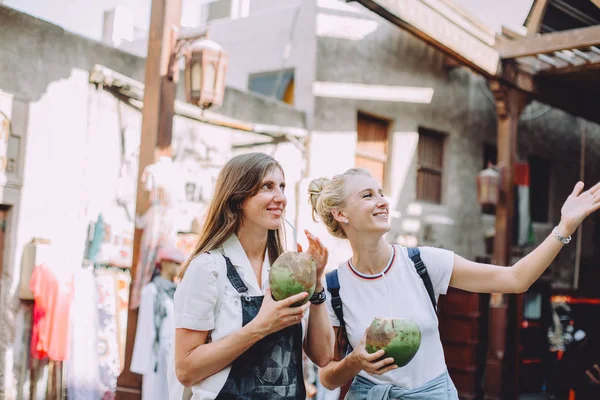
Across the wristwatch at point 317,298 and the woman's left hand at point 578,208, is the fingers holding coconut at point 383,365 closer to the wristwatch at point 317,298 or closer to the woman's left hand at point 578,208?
the wristwatch at point 317,298

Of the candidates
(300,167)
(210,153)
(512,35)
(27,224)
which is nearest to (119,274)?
(27,224)

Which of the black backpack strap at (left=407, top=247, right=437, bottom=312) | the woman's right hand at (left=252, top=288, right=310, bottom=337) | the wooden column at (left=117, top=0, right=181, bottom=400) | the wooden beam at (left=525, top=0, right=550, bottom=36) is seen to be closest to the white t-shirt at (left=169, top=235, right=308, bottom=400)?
the woman's right hand at (left=252, top=288, right=310, bottom=337)

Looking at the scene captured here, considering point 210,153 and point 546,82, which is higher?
point 546,82

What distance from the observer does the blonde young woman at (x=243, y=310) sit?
7.59ft

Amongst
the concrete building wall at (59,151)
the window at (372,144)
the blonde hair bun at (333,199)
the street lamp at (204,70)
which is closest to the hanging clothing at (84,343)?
the concrete building wall at (59,151)

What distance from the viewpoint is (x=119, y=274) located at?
25.0 feet

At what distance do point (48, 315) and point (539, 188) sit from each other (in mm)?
11926

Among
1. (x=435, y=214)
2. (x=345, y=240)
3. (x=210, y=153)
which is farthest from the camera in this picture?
(x=435, y=214)

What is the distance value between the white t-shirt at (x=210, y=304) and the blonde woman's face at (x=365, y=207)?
654 millimetres

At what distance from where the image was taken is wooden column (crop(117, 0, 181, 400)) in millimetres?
6027

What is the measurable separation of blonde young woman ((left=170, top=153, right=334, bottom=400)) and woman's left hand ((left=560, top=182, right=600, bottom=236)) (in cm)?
103

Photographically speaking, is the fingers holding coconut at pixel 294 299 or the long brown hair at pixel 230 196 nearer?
the fingers holding coconut at pixel 294 299

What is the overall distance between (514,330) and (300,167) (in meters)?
4.55

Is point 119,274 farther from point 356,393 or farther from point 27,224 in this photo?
point 356,393
